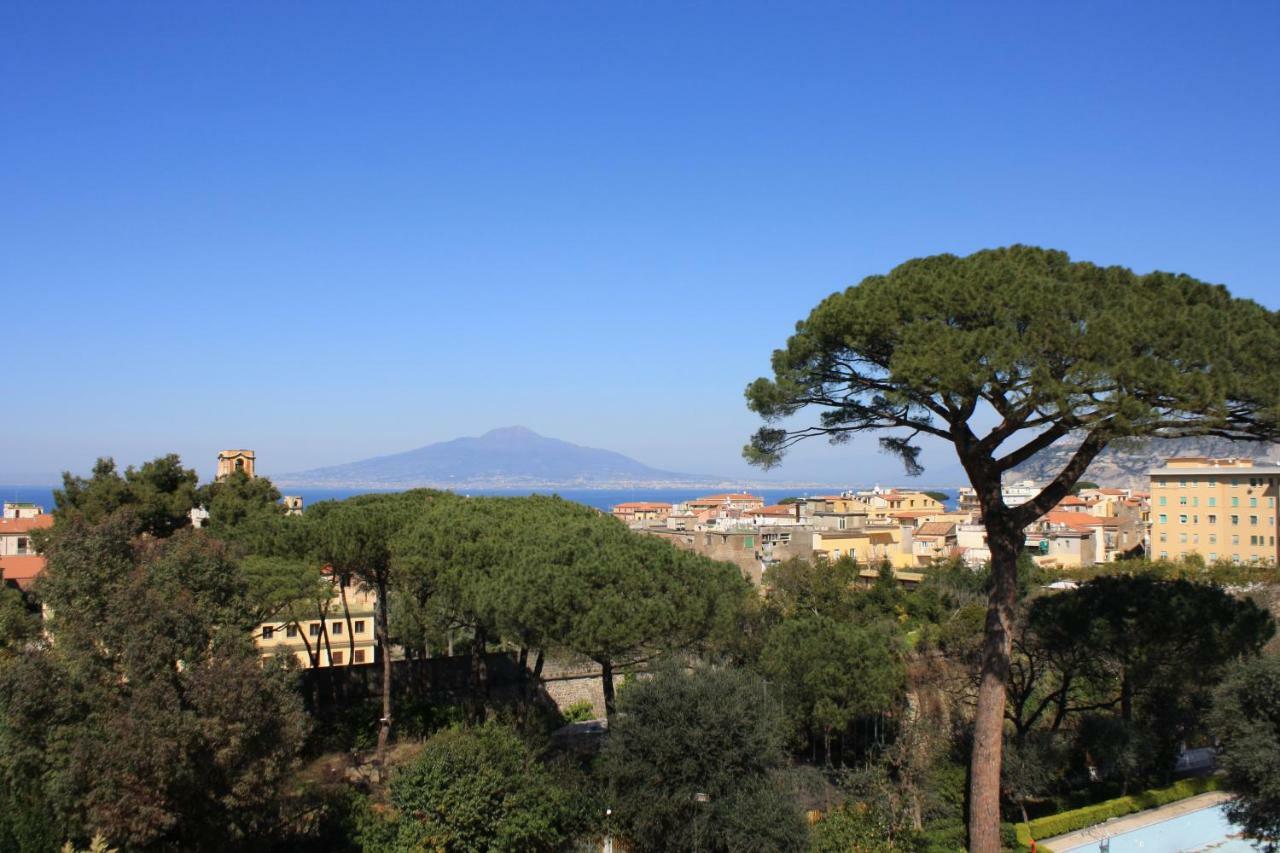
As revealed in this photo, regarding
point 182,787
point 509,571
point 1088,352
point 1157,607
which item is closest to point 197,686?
point 182,787

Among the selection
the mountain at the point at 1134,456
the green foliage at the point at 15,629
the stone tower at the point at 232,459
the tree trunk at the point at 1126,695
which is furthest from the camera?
the stone tower at the point at 232,459

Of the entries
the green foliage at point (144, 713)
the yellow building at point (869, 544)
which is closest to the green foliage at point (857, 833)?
the green foliage at point (144, 713)

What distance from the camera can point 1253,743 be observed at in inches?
423

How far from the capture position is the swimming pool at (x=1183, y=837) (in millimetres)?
12914

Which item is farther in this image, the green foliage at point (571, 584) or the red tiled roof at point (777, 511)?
the red tiled roof at point (777, 511)

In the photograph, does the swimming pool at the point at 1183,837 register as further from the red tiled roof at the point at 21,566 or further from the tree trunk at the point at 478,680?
the red tiled roof at the point at 21,566

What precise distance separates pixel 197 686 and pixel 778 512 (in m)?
55.0

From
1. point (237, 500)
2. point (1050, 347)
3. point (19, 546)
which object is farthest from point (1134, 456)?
point (19, 546)

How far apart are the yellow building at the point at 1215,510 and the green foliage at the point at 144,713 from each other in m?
44.7

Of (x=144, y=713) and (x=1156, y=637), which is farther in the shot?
(x=1156, y=637)

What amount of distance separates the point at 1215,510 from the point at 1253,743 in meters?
40.9

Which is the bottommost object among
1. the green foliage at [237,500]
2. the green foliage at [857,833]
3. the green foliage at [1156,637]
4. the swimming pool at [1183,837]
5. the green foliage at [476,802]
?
the swimming pool at [1183,837]

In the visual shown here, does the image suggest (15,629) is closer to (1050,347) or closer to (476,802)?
(476,802)

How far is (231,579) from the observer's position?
10.9 meters
